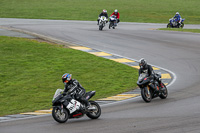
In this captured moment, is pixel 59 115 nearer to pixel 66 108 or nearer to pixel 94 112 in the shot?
pixel 66 108

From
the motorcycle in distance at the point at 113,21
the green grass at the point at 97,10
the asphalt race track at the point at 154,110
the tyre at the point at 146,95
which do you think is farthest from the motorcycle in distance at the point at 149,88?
the green grass at the point at 97,10

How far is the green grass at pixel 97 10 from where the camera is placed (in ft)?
193

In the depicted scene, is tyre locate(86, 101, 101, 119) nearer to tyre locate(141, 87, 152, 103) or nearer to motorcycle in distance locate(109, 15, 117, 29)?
tyre locate(141, 87, 152, 103)

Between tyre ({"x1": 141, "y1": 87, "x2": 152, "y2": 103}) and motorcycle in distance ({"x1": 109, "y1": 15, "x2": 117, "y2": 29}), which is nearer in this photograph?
tyre ({"x1": 141, "y1": 87, "x2": 152, "y2": 103})

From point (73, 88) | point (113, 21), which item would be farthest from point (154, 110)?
point (113, 21)

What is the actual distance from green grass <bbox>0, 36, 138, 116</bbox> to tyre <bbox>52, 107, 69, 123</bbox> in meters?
3.68

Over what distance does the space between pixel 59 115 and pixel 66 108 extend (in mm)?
299

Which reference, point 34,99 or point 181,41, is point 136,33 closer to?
point 181,41

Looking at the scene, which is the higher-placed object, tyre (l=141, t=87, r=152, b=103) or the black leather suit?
the black leather suit

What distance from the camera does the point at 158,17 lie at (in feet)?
201

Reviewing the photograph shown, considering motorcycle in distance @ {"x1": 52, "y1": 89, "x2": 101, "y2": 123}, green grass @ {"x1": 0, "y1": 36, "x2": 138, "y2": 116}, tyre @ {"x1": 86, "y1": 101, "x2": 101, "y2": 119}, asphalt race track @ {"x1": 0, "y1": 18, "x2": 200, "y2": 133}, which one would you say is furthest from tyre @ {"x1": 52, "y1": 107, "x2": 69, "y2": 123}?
green grass @ {"x1": 0, "y1": 36, "x2": 138, "y2": 116}

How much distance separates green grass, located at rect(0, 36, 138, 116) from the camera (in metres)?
17.7

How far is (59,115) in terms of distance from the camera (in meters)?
12.2

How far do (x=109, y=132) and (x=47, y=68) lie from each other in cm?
1346
